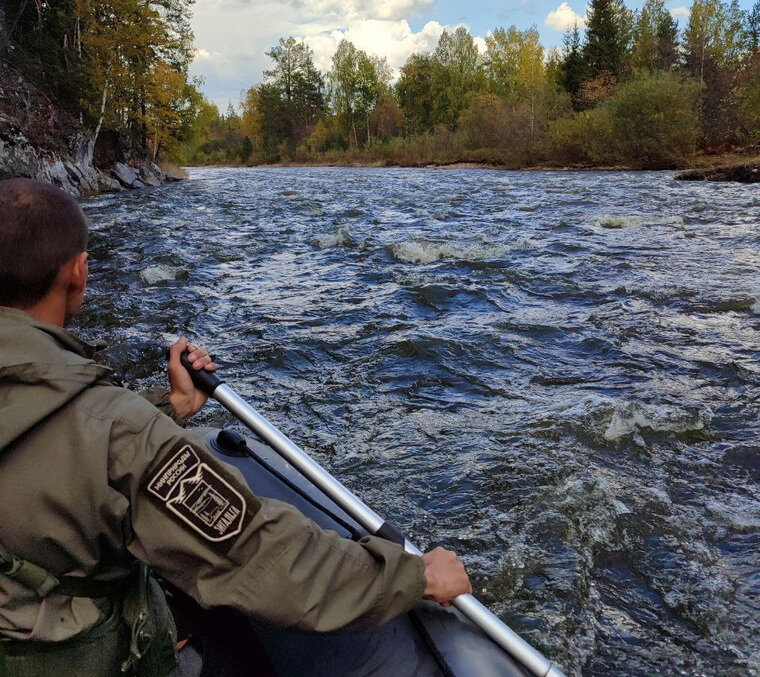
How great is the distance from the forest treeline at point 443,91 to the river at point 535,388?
56.6 ft

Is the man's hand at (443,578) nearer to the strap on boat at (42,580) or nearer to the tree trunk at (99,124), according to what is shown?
the strap on boat at (42,580)

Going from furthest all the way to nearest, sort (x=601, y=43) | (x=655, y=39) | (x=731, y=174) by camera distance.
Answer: (x=655, y=39)
(x=601, y=43)
(x=731, y=174)

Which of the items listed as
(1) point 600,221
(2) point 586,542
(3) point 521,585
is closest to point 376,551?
(3) point 521,585

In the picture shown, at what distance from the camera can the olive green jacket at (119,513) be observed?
1134mm

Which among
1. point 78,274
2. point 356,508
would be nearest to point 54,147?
point 78,274

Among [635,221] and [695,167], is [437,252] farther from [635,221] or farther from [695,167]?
[695,167]

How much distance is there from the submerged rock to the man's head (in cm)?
1921

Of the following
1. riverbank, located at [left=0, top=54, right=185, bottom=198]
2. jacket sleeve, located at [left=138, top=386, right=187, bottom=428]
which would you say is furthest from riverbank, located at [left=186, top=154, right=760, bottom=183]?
jacket sleeve, located at [left=138, top=386, right=187, bottom=428]

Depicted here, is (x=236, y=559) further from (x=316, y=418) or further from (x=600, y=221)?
(x=600, y=221)

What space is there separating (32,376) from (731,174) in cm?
2018

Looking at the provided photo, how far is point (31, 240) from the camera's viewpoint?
4.56 feet

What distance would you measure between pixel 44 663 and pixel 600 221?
11.0 m

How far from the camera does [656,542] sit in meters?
2.80

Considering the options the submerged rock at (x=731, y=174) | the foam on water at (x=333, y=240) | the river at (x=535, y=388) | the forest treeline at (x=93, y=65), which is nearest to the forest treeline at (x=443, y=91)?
the forest treeline at (x=93, y=65)
